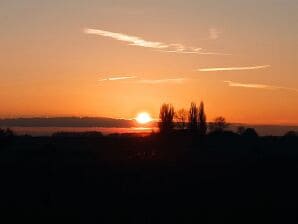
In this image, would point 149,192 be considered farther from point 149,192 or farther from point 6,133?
point 6,133

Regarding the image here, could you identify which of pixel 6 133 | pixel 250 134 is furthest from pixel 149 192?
pixel 250 134

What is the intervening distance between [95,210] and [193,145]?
55.7 m

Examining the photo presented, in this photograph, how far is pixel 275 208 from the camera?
82.7 ft

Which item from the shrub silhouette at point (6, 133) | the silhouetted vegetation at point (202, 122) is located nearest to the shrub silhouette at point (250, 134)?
the silhouetted vegetation at point (202, 122)

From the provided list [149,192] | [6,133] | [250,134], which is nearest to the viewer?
[149,192]

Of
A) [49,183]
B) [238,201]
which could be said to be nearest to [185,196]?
[238,201]

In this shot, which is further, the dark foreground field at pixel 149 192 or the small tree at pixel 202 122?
the small tree at pixel 202 122

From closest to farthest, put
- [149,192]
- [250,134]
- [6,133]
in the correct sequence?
[149,192] → [6,133] → [250,134]

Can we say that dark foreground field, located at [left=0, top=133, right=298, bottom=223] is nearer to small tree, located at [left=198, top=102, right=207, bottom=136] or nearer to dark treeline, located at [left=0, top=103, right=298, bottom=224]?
dark treeline, located at [left=0, top=103, right=298, bottom=224]

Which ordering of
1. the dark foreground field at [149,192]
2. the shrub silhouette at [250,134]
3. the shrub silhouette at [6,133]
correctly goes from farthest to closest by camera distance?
1. the shrub silhouette at [250,134]
2. the shrub silhouette at [6,133]
3. the dark foreground field at [149,192]

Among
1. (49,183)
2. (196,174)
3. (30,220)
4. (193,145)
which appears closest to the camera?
(30,220)

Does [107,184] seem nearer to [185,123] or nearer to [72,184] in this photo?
[72,184]

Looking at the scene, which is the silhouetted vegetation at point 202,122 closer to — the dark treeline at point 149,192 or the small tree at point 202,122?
the small tree at point 202,122

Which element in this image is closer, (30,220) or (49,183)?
(30,220)
